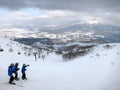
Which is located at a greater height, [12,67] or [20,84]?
[12,67]

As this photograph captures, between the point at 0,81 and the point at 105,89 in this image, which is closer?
the point at 105,89

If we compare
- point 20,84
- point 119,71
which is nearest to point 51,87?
point 20,84

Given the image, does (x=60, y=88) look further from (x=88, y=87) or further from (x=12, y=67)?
(x=12, y=67)

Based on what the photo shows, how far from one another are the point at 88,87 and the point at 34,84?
4394mm

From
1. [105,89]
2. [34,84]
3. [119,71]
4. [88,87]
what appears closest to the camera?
[105,89]

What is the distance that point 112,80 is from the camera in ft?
67.8

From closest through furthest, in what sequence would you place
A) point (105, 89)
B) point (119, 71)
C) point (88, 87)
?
point (105, 89), point (88, 87), point (119, 71)

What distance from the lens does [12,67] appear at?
1933 cm

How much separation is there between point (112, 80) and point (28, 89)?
6862 mm

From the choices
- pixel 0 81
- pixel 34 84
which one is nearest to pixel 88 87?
pixel 34 84

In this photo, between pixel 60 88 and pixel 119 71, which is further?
pixel 119 71

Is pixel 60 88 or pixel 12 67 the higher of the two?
pixel 12 67

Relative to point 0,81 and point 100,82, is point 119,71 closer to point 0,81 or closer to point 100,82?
point 100,82

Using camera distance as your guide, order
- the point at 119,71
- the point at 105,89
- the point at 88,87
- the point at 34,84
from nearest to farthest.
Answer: the point at 105,89 → the point at 88,87 → the point at 34,84 → the point at 119,71
